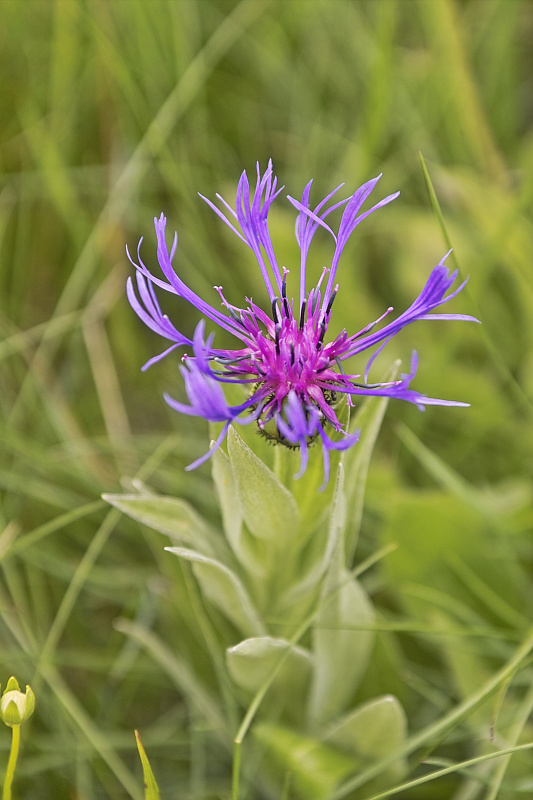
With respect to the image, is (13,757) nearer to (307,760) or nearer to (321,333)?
(307,760)

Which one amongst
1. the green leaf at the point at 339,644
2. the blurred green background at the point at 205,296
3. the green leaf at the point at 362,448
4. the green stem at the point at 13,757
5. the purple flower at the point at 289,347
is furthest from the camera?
the blurred green background at the point at 205,296

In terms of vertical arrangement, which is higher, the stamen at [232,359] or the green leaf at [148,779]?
the stamen at [232,359]

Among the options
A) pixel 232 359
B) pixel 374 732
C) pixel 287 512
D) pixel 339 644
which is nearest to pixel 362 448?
pixel 287 512

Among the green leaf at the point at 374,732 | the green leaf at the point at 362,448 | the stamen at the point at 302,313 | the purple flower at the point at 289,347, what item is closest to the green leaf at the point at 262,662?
the green leaf at the point at 374,732

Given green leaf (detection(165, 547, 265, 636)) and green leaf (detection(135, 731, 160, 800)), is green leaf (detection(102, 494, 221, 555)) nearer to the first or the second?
green leaf (detection(165, 547, 265, 636))

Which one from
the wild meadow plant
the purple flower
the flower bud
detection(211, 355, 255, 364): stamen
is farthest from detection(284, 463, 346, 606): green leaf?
the flower bud

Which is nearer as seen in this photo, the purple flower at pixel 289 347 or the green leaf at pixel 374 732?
the purple flower at pixel 289 347

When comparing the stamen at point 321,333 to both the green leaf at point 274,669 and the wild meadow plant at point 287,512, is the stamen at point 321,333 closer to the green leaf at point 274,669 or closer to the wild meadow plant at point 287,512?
the wild meadow plant at point 287,512
